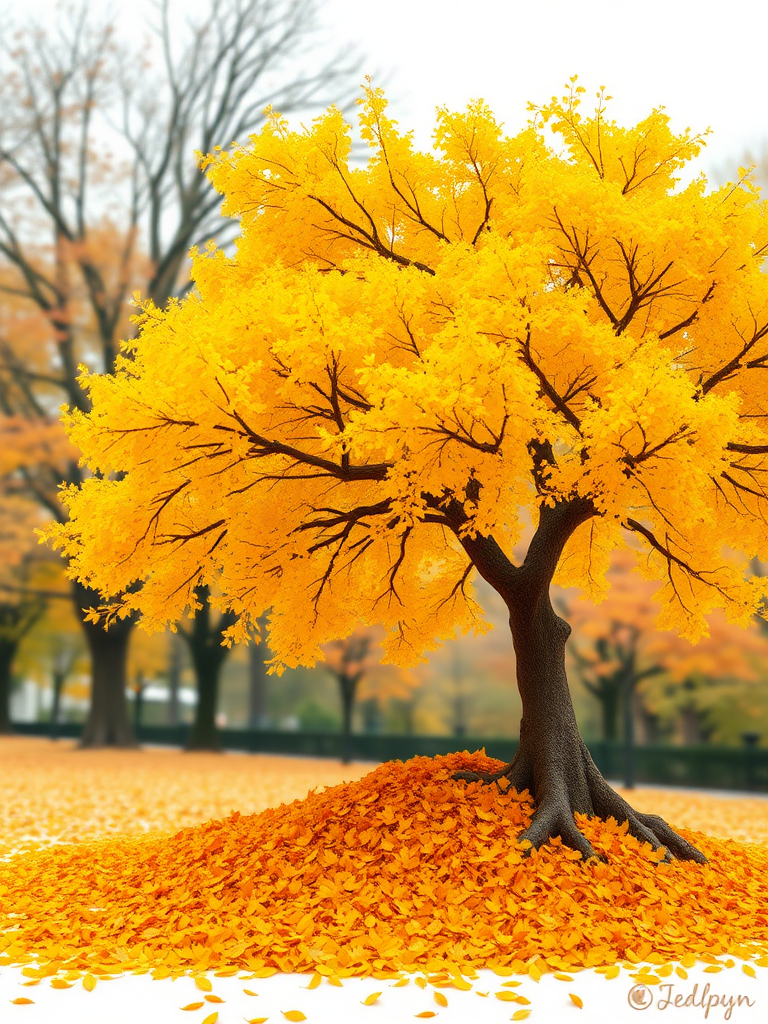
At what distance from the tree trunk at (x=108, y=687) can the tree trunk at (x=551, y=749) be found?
17154 millimetres

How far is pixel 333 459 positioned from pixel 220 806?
761cm

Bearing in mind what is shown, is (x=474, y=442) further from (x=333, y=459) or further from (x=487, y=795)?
(x=487, y=795)

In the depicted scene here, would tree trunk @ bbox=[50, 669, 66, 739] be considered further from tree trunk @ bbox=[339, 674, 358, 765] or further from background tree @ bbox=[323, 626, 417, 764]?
tree trunk @ bbox=[339, 674, 358, 765]

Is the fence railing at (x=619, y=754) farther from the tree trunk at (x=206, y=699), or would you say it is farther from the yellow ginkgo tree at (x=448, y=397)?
the yellow ginkgo tree at (x=448, y=397)

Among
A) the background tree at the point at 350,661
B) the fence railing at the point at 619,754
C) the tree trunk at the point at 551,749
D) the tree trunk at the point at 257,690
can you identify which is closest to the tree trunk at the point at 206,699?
the fence railing at the point at 619,754

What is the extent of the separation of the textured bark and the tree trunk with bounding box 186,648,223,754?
18.2 metres

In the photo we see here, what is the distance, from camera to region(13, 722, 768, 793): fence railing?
18.0 meters

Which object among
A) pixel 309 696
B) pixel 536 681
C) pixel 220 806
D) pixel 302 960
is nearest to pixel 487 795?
pixel 536 681

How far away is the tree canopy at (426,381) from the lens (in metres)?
6.25

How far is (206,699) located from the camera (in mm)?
25859
